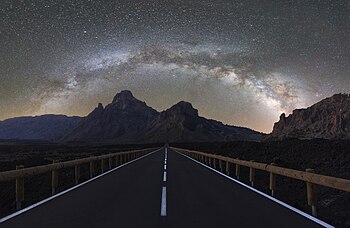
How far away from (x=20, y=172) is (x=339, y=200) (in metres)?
14.0

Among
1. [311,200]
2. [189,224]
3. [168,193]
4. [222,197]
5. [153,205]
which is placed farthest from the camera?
[168,193]

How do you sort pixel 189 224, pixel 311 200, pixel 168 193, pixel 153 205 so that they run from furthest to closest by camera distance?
pixel 168 193 < pixel 153 205 < pixel 311 200 < pixel 189 224

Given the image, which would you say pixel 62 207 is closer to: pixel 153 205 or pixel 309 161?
pixel 153 205

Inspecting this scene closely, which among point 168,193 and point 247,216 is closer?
point 247,216

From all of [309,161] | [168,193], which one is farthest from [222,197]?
[309,161]

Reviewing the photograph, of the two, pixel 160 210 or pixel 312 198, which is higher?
pixel 312 198

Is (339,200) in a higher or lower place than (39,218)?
lower

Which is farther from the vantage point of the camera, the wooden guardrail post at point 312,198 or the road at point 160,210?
the wooden guardrail post at point 312,198

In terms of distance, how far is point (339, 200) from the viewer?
1625cm

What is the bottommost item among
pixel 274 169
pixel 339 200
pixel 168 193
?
pixel 339 200

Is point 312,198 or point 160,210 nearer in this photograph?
point 160,210

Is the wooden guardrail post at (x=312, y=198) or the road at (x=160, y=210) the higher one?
the wooden guardrail post at (x=312, y=198)

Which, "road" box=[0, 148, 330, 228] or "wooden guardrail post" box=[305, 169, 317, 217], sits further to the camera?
"wooden guardrail post" box=[305, 169, 317, 217]

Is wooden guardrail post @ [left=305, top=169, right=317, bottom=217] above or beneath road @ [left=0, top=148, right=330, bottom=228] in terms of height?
above
